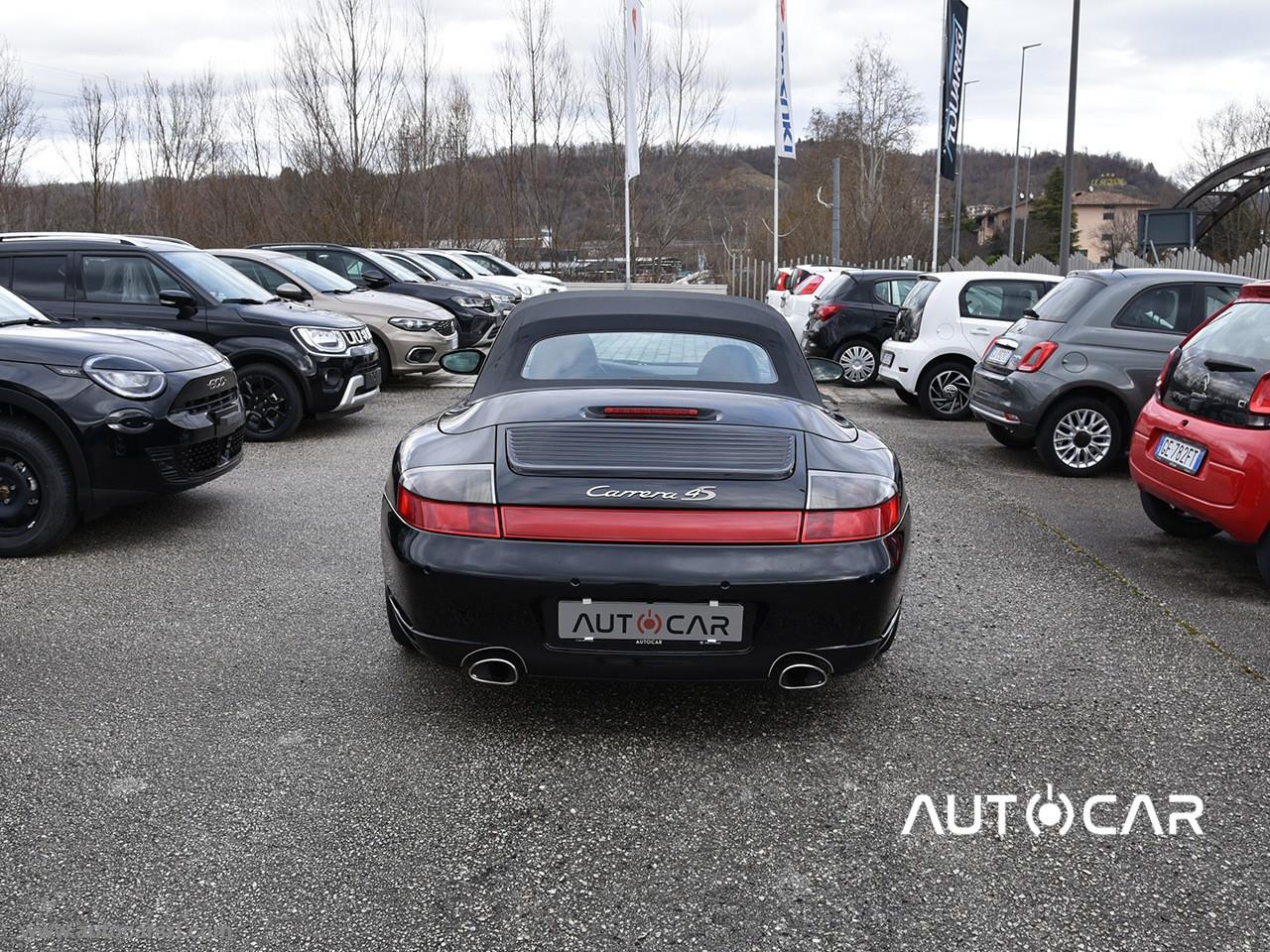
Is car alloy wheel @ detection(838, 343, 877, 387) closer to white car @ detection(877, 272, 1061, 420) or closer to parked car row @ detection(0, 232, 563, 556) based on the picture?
white car @ detection(877, 272, 1061, 420)

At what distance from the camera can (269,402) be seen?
10.2 meters

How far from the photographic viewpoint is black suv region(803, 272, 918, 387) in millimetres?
14516

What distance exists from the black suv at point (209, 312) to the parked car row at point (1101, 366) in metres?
4.73

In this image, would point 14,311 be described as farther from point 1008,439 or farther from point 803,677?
point 1008,439

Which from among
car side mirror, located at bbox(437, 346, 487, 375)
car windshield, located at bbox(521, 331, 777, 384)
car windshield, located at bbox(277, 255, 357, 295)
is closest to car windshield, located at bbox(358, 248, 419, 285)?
car windshield, located at bbox(277, 255, 357, 295)

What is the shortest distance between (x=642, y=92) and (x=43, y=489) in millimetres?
36465

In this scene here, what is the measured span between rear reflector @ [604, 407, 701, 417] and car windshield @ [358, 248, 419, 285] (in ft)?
44.2

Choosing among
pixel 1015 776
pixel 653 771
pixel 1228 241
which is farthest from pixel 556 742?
pixel 1228 241

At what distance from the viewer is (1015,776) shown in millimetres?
3441

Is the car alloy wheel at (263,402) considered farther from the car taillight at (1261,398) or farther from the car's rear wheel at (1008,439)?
the car taillight at (1261,398)

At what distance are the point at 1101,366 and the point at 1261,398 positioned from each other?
3.55m

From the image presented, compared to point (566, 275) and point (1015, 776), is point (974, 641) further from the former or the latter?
point (566, 275)

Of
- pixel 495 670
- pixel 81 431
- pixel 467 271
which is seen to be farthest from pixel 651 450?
pixel 467 271

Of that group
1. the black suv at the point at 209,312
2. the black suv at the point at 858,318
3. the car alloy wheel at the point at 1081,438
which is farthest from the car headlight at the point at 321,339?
the black suv at the point at 858,318
